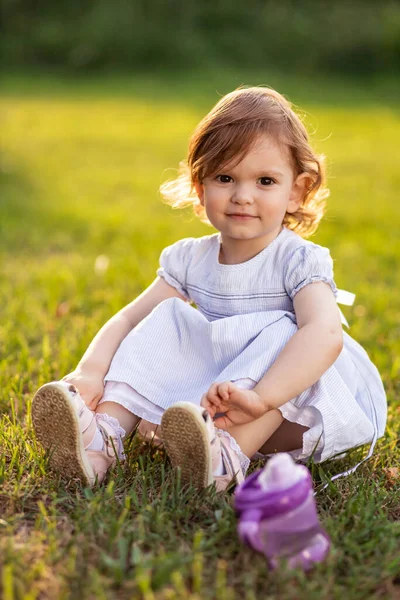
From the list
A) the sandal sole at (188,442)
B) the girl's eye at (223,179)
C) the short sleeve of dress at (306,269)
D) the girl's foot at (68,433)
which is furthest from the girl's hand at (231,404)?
the girl's eye at (223,179)

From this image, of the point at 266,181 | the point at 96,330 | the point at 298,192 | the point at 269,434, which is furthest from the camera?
the point at 96,330

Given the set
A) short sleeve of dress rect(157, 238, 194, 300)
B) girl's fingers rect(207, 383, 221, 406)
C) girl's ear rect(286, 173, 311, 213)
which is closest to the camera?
girl's fingers rect(207, 383, 221, 406)

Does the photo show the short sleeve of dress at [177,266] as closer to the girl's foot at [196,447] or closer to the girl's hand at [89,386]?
the girl's hand at [89,386]

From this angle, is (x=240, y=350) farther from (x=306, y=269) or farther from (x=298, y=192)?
(x=298, y=192)

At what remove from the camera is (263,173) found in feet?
7.29

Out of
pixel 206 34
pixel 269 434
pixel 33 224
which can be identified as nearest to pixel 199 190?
pixel 269 434

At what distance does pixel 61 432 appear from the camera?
1.97 meters

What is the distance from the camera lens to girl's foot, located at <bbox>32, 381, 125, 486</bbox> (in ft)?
6.36

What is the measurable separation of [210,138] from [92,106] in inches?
417

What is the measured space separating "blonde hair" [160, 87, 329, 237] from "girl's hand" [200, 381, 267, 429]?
0.66 metres

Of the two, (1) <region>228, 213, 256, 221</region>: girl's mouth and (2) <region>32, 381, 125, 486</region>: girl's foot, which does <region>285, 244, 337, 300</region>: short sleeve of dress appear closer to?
(1) <region>228, 213, 256, 221</region>: girl's mouth

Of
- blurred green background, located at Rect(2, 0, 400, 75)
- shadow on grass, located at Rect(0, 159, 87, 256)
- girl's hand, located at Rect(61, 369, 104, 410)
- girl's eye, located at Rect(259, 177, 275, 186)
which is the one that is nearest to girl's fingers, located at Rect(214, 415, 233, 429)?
girl's hand, located at Rect(61, 369, 104, 410)

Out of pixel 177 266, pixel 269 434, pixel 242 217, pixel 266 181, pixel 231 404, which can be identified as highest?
pixel 266 181

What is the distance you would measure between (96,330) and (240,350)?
1.28 meters
